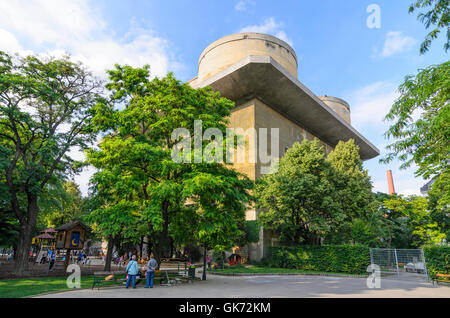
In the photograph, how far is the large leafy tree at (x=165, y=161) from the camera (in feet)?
40.3

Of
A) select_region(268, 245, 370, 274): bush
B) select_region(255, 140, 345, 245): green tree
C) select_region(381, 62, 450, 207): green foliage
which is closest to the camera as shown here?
select_region(381, 62, 450, 207): green foliage

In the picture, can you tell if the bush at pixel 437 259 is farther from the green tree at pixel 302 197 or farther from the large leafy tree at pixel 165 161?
the large leafy tree at pixel 165 161

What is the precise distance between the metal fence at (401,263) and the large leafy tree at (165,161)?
11724mm

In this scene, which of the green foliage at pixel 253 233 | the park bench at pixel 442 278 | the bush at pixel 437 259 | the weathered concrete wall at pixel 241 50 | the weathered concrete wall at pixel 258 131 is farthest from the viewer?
the weathered concrete wall at pixel 241 50

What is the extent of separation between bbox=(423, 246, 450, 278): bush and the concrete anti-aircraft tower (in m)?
12.9

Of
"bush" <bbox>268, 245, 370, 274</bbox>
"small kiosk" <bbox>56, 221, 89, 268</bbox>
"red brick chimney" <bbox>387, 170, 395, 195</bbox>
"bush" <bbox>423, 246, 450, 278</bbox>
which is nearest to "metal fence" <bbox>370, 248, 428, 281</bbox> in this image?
"bush" <bbox>423, 246, 450, 278</bbox>

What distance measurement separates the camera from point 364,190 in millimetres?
26578

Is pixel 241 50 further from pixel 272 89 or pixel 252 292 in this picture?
pixel 252 292

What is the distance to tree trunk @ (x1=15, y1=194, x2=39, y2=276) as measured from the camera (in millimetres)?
16078

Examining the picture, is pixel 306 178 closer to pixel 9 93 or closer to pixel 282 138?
pixel 282 138

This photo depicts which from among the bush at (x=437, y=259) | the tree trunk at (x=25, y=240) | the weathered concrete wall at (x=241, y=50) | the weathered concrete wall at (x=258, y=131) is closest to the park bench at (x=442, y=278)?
the bush at (x=437, y=259)

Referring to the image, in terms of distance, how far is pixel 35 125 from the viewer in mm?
17172

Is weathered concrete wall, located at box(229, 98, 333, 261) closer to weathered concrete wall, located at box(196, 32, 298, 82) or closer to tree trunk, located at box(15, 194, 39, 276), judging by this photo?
weathered concrete wall, located at box(196, 32, 298, 82)

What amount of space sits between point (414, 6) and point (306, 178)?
45.6ft
